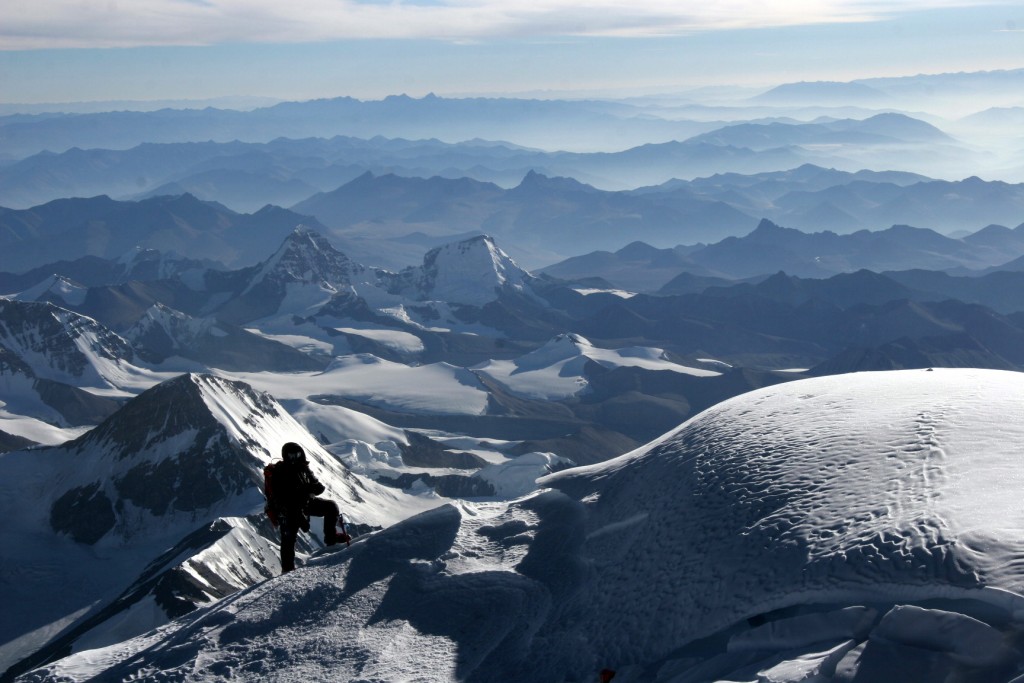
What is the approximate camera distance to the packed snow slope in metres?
16.1

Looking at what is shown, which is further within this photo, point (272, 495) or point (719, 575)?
point (272, 495)

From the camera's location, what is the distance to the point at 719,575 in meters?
19.5

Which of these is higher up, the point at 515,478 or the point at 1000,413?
the point at 1000,413

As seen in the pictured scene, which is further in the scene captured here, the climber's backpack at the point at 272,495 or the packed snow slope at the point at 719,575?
the climber's backpack at the point at 272,495

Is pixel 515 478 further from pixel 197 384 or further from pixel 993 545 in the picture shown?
pixel 993 545

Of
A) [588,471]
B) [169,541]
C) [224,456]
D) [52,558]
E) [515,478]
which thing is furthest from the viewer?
[515,478]

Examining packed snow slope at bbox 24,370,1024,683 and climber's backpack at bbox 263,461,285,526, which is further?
climber's backpack at bbox 263,461,285,526

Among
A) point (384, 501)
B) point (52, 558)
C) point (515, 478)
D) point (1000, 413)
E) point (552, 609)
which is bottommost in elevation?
point (515, 478)

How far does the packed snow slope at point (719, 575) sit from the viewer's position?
52.7 feet

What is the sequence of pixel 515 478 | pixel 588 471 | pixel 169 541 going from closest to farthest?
1. pixel 588 471
2. pixel 169 541
3. pixel 515 478

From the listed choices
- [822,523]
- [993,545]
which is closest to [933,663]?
[993,545]

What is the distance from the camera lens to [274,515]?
74.7ft

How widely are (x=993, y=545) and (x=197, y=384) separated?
407 ft

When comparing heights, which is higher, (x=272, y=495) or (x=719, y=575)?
(x=272, y=495)
